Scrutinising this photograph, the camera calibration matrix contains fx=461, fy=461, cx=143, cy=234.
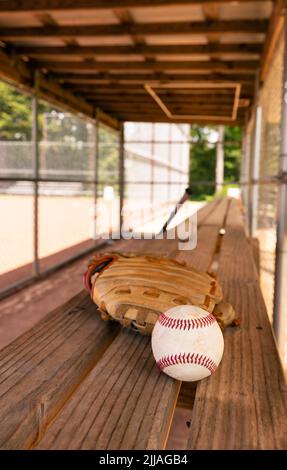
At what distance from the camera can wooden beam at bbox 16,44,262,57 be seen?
207 inches

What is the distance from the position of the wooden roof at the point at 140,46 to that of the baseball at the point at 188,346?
3034 mm

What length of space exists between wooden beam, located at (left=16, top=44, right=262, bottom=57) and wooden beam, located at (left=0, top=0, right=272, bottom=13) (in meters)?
1.51

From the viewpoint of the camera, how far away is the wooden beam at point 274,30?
136 inches

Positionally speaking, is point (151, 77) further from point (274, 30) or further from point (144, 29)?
point (274, 30)

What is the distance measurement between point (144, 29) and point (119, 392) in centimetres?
433

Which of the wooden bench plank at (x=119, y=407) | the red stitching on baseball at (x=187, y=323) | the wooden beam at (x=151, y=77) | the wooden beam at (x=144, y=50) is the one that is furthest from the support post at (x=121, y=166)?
the red stitching on baseball at (x=187, y=323)

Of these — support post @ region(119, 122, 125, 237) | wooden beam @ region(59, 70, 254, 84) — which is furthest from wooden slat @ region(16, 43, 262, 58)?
support post @ region(119, 122, 125, 237)

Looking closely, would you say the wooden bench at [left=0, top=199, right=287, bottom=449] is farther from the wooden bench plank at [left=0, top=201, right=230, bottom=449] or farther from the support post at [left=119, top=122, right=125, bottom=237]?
the support post at [left=119, top=122, right=125, bottom=237]

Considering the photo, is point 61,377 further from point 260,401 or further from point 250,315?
point 250,315

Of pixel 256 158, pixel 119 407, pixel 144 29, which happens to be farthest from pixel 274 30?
pixel 119 407

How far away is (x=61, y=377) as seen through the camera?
120 centimetres
